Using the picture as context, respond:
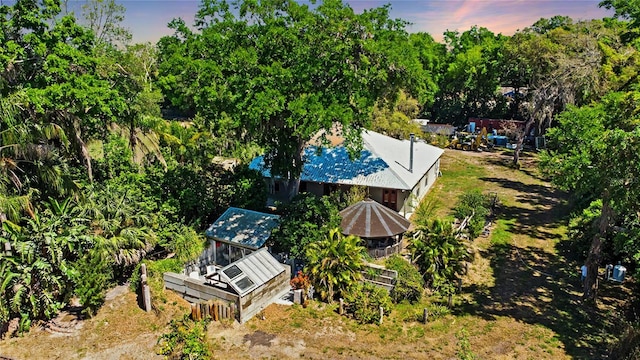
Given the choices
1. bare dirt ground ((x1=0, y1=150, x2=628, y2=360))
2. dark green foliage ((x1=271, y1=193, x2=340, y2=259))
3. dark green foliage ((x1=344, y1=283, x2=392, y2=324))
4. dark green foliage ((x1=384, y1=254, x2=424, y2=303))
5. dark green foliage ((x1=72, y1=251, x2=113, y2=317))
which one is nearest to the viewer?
bare dirt ground ((x1=0, y1=150, x2=628, y2=360))

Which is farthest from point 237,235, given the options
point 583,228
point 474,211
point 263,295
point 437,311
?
point 583,228

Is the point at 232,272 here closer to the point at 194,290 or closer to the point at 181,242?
the point at 194,290

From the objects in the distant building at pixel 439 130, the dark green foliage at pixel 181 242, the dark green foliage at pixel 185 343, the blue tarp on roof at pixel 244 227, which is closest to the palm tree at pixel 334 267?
the blue tarp on roof at pixel 244 227

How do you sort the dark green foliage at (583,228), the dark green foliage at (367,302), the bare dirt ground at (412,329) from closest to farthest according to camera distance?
the bare dirt ground at (412,329) → the dark green foliage at (367,302) → the dark green foliage at (583,228)

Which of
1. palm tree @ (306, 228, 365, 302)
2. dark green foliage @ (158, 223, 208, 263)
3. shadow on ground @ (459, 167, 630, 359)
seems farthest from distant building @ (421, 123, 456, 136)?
dark green foliage @ (158, 223, 208, 263)

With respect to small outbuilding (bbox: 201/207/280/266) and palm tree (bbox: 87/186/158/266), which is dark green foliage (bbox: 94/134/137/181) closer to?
palm tree (bbox: 87/186/158/266)

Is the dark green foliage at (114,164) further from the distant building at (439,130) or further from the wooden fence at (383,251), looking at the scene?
the distant building at (439,130)
